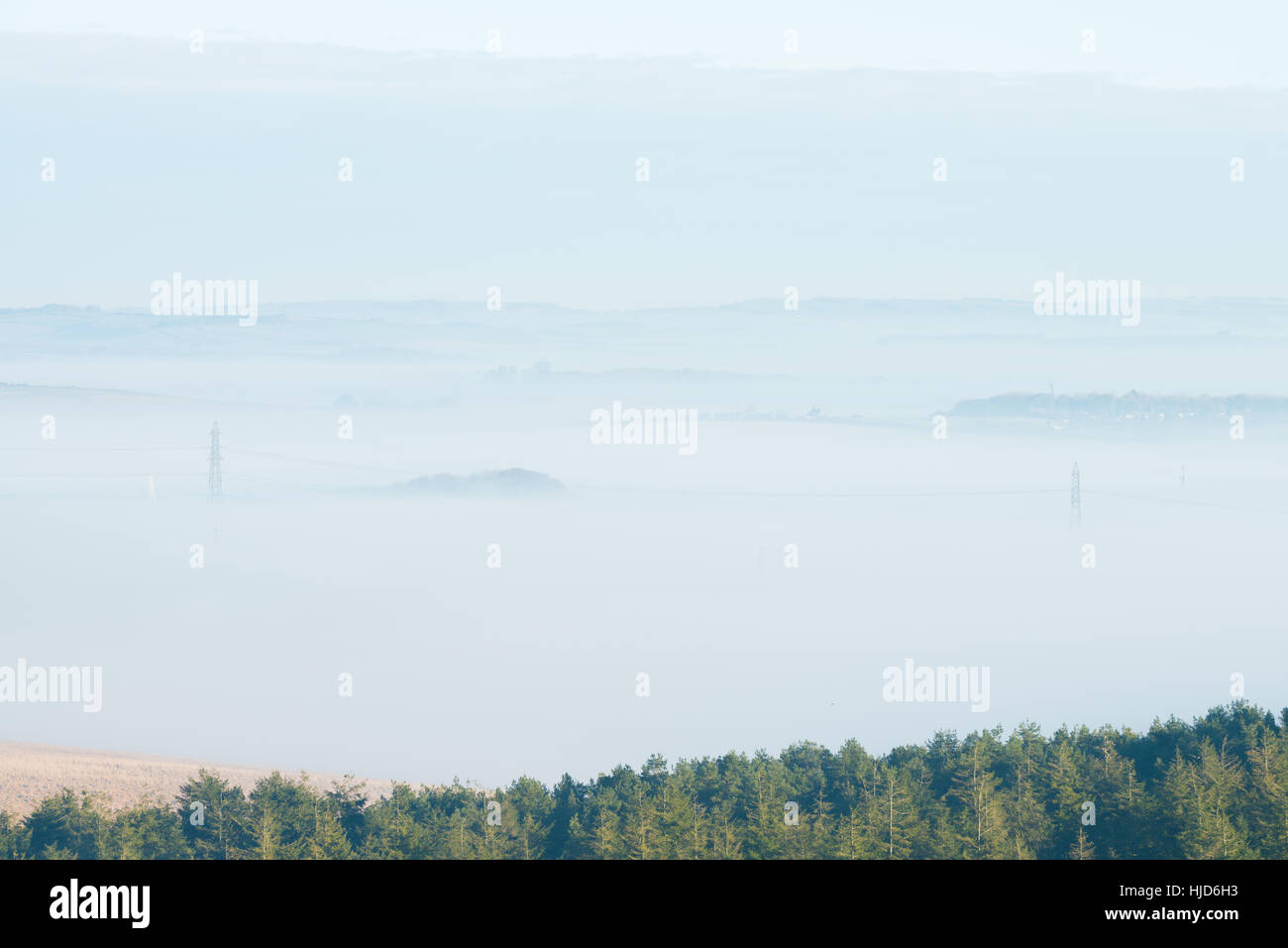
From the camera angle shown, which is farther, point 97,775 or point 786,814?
point 97,775

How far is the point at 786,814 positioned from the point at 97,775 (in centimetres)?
9719

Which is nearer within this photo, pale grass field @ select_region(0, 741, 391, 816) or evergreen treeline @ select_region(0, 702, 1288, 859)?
evergreen treeline @ select_region(0, 702, 1288, 859)

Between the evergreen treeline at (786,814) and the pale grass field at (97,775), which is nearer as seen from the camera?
the evergreen treeline at (786,814)

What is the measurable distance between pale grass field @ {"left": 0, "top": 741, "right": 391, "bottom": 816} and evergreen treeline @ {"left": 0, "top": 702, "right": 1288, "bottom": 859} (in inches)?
2536

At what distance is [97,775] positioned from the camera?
148m

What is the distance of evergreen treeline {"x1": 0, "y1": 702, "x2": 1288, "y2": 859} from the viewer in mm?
67812

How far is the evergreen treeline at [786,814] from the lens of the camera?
222 feet

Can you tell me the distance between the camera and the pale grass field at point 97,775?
458ft

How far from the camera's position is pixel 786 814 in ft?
238

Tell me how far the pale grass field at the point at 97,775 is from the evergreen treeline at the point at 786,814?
64.4m
